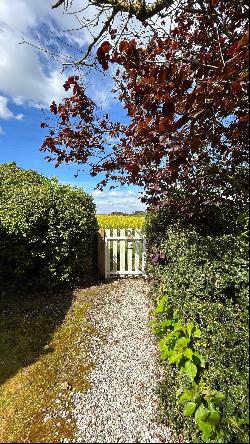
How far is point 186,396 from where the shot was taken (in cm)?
346

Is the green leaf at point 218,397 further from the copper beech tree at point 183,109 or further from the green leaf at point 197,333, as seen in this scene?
the copper beech tree at point 183,109

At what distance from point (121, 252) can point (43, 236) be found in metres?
2.48

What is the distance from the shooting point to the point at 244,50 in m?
3.10

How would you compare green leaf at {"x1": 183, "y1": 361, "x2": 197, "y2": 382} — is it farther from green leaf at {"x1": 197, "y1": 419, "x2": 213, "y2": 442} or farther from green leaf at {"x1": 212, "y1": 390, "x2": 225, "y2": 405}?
green leaf at {"x1": 197, "y1": 419, "x2": 213, "y2": 442}

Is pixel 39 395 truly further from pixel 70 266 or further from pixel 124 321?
pixel 70 266

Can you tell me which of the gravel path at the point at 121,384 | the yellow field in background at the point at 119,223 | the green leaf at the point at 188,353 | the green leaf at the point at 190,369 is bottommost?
the gravel path at the point at 121,384

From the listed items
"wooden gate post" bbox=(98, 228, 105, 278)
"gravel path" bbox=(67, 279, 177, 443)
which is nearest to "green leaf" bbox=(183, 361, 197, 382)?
"gravel path" bbox=(67, 279, 177, 443)

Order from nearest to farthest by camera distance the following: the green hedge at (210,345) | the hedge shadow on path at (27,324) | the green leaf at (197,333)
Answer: the green hedge at (210,345) → the green leaf at (197,333) → the hedge shadow on path at (27,324)

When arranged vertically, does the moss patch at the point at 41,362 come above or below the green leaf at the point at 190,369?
below

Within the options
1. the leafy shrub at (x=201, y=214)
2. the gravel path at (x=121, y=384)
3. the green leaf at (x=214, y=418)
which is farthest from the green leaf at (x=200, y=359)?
the leafy shrub at (x=201, y=214)

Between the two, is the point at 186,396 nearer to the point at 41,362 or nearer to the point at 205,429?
the point at 205,429

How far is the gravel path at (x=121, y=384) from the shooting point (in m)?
3.53

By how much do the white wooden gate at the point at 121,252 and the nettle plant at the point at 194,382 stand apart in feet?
15.6

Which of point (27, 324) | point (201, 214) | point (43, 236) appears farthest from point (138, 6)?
point (27, 324)
